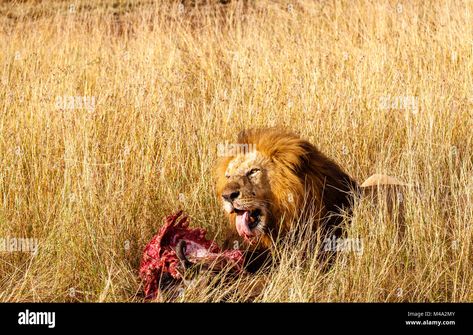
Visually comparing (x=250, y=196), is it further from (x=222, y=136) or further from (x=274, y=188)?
(x=222, y=136)

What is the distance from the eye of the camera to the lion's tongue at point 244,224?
496 centimetres

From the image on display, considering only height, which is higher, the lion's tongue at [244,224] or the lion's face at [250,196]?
the lion's face at [250,196]

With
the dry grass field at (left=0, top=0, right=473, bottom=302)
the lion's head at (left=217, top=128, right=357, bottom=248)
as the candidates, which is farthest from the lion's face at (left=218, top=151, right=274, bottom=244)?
the dry grass field at (left=0, top=0, right=473, bottom=302)

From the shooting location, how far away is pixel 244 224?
16.3 ft

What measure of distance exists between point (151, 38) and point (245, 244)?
16.1 feet

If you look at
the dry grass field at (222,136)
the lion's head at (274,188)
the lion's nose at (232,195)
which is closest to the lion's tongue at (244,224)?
the lion's head at (274,188)

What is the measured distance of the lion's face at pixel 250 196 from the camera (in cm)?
490

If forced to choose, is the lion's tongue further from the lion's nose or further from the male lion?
the lion's nose

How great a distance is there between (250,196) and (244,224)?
0.15 meters

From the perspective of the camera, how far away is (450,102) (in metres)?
6.97

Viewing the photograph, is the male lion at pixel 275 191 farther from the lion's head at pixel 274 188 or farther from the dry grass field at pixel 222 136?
the dry grass field at pixel 222 136
